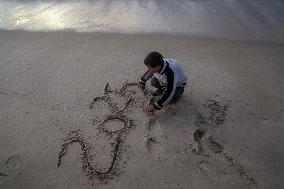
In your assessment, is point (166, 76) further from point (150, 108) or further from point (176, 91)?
point (150, 108)

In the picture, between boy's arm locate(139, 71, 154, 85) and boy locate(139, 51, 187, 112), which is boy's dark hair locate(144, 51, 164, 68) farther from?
boy's arm locate(139, 71, 154, 85)

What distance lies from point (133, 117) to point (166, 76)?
72 centimetres

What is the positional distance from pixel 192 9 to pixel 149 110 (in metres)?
3.04

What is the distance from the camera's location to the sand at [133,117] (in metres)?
3.21

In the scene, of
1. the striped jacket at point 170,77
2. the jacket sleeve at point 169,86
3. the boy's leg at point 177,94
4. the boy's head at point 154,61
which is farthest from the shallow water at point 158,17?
the boy's head at point 154,61

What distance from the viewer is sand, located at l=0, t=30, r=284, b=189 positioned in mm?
3215

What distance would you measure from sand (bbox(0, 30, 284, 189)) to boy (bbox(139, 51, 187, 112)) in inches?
10.7

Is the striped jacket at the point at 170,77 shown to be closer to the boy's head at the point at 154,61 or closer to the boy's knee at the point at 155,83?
the boy's head at the point at 154,61

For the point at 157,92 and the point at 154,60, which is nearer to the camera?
the point at 154,60

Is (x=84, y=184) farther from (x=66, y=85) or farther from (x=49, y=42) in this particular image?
(x=49, y=42)

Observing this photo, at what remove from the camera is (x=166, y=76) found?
3.49m

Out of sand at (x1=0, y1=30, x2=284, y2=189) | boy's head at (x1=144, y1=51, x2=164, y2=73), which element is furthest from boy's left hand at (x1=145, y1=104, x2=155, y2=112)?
boy's head at (x1=144, y1=51, x2=164, y2=73)

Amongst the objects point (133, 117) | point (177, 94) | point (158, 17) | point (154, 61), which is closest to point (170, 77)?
point (154, 61)

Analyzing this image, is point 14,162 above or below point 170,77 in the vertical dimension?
below
